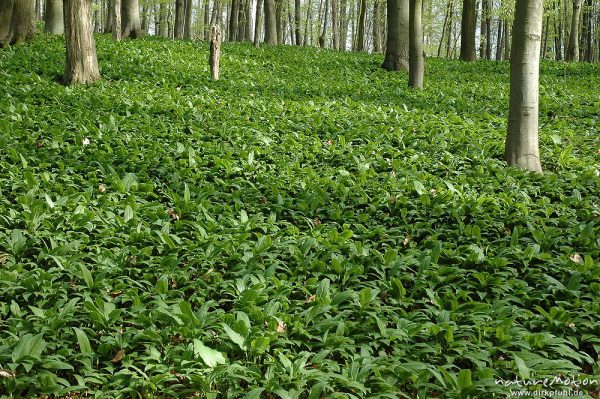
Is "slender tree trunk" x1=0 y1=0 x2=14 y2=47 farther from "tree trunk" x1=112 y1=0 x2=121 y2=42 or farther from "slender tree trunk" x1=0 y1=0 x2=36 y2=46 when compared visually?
"tree trunk" x1=112 y1=0 x2=121 y2=42

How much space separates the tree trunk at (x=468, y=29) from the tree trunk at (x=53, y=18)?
11908 mm

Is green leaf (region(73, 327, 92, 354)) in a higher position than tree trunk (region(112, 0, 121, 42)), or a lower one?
lower

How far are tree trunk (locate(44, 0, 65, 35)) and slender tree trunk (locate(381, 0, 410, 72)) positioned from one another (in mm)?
8994

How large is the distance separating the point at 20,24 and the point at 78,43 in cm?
528

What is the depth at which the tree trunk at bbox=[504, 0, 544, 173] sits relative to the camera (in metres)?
6.33

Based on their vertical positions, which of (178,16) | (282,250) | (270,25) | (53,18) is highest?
(178,16)

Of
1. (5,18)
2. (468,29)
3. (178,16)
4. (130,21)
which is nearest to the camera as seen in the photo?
(5,18)

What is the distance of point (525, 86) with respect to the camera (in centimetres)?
643

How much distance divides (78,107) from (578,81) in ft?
38.5

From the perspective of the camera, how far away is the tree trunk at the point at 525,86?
6332mm

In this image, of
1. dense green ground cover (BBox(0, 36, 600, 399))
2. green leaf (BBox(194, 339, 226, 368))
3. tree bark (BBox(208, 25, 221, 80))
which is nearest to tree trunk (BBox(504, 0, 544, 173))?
dense green ground cover (BBox(0, 36, 600, 399))

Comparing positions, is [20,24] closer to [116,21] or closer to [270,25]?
[116,21]

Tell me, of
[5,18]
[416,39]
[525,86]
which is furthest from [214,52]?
[525,86]

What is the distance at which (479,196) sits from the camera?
5.83m
